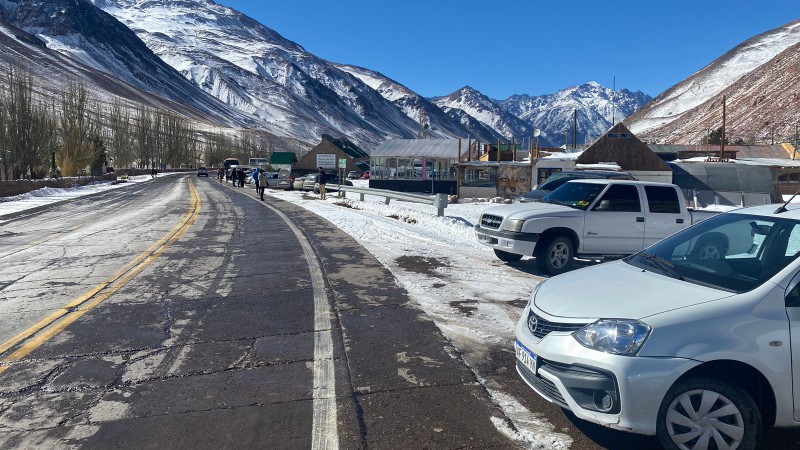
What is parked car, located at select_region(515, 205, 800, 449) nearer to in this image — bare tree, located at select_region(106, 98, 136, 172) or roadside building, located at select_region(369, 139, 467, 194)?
roadside building, located at select_region(369, 139, 467, 194)

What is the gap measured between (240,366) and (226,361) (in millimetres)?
199

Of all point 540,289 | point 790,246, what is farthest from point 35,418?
point 790,246

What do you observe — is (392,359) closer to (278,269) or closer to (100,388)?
(100,388)

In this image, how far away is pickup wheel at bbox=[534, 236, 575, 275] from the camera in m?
9.62

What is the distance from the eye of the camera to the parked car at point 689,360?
351 cm

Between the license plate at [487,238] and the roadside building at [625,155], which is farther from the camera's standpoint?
the roadside building at [625,155]

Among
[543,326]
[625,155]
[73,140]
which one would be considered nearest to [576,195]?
[543,326]

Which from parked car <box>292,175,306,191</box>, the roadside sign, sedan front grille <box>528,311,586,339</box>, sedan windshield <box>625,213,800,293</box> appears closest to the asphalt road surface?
sedan front grille <box>528,311,586,339</box>

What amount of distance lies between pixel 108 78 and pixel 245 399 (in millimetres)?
211066

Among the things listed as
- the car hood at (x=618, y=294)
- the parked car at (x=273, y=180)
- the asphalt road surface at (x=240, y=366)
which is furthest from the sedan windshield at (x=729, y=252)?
the parked car at (x=273, y=180)

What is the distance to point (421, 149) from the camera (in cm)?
4994

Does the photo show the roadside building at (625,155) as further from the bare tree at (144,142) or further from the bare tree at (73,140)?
the bare tree at (144,142)

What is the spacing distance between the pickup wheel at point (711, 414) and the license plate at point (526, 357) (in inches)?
33.0

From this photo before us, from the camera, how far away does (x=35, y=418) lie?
4.17 meters
